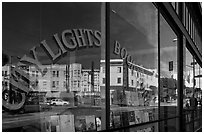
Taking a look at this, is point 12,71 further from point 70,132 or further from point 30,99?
point 70,132

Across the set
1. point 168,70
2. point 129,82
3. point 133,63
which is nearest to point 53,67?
point 129,82

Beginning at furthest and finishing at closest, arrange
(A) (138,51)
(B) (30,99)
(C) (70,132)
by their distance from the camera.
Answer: (A) (138,51), (C) (70,132), (B) (30,99)

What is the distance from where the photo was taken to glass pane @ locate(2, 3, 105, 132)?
267 cm

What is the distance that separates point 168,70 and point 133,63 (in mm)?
2033

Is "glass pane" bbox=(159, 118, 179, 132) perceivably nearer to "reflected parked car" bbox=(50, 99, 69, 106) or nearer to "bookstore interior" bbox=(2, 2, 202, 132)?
"bookstore interior" bbox=(2, 2, 202, 132)

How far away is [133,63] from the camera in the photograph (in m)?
5.13

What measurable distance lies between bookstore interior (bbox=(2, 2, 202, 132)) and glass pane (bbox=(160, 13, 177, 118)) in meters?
0.07

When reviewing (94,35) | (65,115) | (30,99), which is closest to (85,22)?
(94,35)

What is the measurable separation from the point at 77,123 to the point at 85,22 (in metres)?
1.24

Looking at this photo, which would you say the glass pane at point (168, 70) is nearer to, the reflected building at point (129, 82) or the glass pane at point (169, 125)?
the glass pane at point (169, 125)

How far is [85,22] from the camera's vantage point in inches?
154

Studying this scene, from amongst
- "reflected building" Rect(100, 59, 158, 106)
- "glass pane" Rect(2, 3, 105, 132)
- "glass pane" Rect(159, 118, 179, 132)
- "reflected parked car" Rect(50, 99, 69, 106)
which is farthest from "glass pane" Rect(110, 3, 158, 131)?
"reflected parked car" Rect(50, 99, 69, 106)

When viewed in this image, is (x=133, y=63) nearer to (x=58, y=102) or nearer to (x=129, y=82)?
(x=129, y=82)

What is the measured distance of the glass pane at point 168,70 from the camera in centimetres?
635
